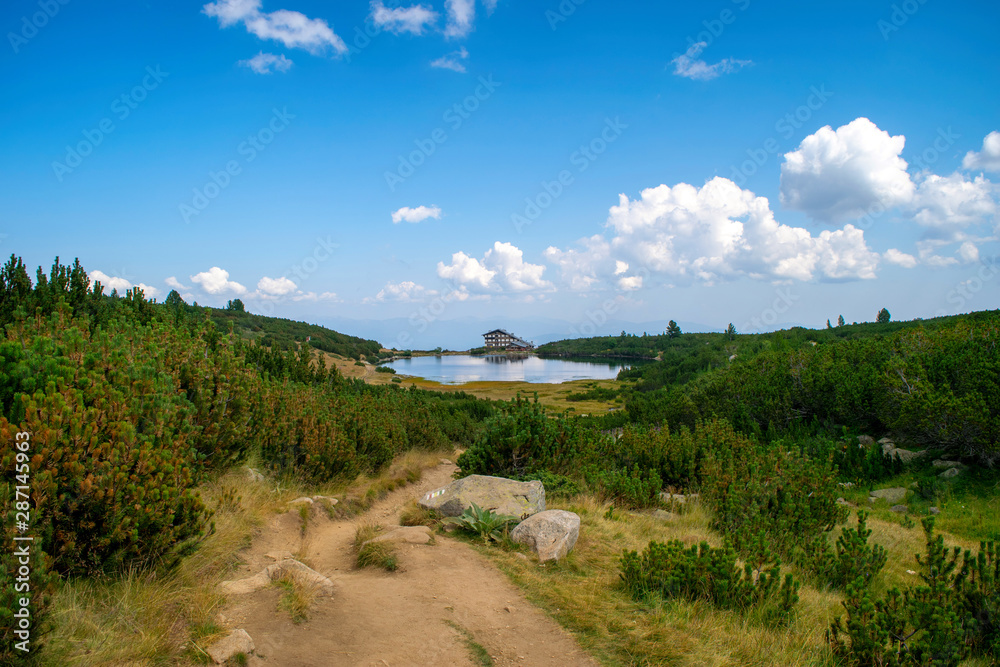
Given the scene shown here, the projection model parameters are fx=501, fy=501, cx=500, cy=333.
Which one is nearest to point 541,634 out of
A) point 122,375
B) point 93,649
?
point 93,649

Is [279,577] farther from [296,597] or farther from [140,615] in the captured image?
[140,615]

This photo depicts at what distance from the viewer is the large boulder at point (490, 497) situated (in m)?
7.02

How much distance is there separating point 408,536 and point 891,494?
10654mm

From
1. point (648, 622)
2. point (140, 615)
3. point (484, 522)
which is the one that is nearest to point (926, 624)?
point (648, 622)

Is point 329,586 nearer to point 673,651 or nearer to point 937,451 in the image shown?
point 673,651

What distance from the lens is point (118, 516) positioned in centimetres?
387

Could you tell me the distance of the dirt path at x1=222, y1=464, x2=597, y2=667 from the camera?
12.3 ft

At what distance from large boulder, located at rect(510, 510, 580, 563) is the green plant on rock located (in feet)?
0.98

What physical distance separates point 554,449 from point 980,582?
5952 millimetres

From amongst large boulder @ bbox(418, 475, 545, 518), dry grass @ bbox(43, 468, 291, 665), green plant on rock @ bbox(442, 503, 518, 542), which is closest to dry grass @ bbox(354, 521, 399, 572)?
green plant on rock @ bbox(442, 503, 518, 542)

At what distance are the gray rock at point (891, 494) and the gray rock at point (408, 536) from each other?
10.0m

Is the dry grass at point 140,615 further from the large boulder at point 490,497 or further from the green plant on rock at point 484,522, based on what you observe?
the large boulder at point 490,497

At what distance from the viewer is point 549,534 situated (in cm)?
600

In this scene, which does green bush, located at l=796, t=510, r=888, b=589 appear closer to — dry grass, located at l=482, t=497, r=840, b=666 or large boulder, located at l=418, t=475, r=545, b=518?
dry grass, located at l=482, t=497, r=840, b=666
